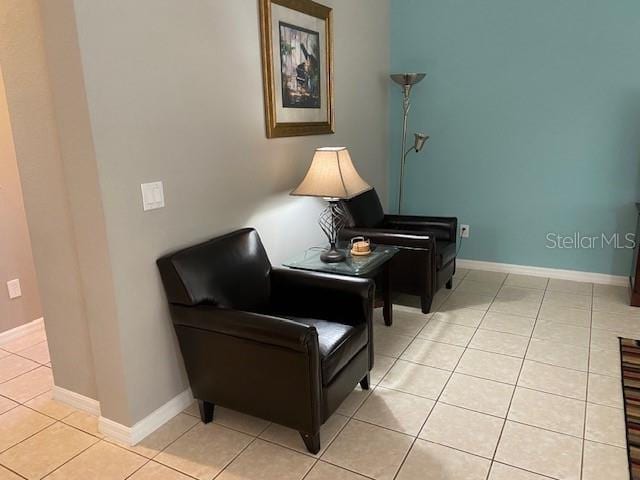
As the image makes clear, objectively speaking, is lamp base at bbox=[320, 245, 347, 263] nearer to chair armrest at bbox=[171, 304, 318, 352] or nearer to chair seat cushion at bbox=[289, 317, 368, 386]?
chair seat cushion at bbox=[289, 317, 368, 386]

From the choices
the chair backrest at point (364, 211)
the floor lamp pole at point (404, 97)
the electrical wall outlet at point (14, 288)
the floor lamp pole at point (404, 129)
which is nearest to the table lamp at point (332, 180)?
the chair backrest at point (364, 211)

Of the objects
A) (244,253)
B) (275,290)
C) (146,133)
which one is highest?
(146,133)

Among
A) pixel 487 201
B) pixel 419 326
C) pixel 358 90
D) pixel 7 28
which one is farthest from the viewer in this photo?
pixel 487 201

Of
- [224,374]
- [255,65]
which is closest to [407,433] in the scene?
[224,374]

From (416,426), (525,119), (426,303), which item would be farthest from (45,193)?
(525,119)

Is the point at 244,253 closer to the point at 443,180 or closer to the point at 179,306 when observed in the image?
the point at 179,306

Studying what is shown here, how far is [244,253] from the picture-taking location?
2459 mm

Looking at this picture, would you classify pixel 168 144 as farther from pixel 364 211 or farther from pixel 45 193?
pixel 364 211

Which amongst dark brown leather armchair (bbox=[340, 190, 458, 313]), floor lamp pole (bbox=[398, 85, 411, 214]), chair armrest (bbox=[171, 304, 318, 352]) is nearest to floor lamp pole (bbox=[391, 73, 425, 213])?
floor lamp pole (bbox=[398, 85, 411, 214])

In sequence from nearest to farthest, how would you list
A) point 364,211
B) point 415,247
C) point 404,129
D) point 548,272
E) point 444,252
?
point 415,247 → point 444,252 → point 364,211 → point 548,272 → point 404,129

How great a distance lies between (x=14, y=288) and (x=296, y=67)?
240 cm

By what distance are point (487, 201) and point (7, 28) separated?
3.66 metres

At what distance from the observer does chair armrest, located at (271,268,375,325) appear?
91.4 inches

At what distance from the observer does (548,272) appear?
411cm
